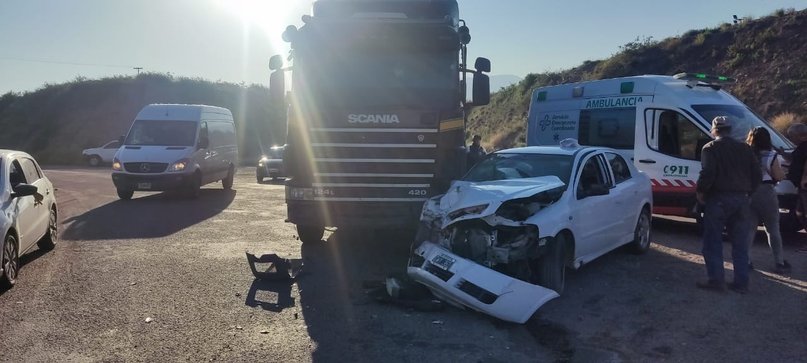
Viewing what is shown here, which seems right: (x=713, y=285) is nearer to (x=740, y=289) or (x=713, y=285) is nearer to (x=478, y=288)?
Result: (x=740, y=289)

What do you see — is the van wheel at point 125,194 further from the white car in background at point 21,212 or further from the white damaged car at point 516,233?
the white damaged car at point 516,233

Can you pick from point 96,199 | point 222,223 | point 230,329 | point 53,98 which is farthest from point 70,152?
A: point 230,329

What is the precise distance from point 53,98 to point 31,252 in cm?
5858

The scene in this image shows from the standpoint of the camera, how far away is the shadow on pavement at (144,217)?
11.4 meters

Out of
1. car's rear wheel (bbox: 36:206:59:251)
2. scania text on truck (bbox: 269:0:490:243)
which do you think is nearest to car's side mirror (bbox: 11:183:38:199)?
car's rear wheel (bbox: 36:206:59:251)

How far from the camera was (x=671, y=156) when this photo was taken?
11273mm

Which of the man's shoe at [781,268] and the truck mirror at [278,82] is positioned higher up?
the truck mirror at [278,82]

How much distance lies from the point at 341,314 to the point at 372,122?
11.6ft

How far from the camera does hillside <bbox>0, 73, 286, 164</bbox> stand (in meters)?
56.6

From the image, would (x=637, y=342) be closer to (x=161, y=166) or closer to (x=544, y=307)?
(x=544, y=307)

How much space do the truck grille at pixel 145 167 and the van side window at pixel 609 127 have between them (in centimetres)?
993

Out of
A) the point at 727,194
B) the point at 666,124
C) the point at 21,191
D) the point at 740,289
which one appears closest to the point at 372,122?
the point at 21,191

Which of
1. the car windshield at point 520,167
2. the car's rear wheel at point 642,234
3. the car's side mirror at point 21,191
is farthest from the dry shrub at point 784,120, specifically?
the car's side mirror at point 21,191

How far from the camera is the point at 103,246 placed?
10117mm
